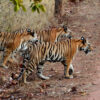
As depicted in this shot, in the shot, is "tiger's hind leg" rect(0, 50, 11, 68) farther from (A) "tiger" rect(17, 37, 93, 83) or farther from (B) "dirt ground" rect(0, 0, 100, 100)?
(A) "tiger" rect(17, 37, 93, 83)

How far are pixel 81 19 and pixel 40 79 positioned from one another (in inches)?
283

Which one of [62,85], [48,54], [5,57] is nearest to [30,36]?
[5,57]

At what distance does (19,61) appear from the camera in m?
10.5

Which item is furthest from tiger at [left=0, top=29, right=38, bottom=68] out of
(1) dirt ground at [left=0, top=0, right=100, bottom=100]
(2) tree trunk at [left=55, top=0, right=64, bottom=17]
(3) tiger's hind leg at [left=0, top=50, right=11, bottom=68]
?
(2) tree trunk at [left=55, top=0, right=64, bottom=17]

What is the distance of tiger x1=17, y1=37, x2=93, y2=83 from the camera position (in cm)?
859

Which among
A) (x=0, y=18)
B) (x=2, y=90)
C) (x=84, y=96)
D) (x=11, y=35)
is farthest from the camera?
(x=0, y=18)

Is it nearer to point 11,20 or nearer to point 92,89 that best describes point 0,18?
point 11,20

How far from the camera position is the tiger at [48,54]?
28.2 feet

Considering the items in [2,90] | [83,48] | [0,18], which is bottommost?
[2,90]

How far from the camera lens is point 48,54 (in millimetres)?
8875

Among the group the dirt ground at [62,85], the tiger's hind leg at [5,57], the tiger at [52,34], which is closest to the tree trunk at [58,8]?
the dirt ground at [62,85]

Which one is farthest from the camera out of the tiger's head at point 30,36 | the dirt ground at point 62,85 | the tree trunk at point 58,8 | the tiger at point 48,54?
the tree trunk at point 58,8

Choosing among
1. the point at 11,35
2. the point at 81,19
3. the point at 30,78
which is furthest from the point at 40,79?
the point at 81,19

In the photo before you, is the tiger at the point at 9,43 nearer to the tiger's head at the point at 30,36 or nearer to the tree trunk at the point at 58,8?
the tiger's head at the point at 30,36
